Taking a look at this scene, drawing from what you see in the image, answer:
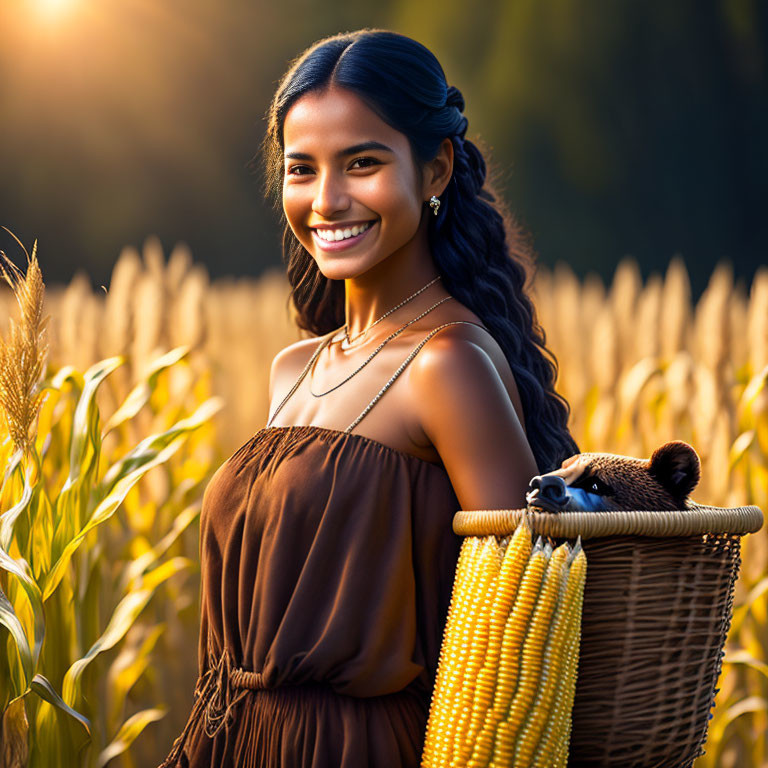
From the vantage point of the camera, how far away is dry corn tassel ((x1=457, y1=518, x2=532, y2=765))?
4.57 feet

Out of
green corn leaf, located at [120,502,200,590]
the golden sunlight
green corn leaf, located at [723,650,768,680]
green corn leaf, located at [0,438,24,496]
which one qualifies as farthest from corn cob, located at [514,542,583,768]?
the golden sunlight

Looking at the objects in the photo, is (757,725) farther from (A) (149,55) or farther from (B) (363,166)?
(A) (149,55)

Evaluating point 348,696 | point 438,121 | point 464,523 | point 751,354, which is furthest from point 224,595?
point 751,354

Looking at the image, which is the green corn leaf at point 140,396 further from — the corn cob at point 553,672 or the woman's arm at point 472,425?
the corn cob at point 553,672

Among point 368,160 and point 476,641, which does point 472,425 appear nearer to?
point 476,641

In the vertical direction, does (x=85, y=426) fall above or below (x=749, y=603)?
above

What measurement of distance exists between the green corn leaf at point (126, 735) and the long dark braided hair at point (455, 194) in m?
1.42

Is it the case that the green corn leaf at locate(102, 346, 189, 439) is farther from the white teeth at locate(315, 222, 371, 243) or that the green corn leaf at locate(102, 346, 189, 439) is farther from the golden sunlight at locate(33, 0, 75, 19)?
the golden sunlight at locate(33, 0, 75, 19)

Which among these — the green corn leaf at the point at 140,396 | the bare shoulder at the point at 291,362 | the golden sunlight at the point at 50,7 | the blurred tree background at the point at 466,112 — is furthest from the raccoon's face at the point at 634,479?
the golden sunlight at the point at 50,7

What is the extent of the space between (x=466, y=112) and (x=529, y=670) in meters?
9.39

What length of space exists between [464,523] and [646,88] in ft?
30.2

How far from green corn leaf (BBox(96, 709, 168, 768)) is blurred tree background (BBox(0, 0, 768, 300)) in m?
7.28

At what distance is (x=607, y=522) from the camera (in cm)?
142

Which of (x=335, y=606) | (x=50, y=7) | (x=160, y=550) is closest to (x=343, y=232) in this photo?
(x=335, y=606)
